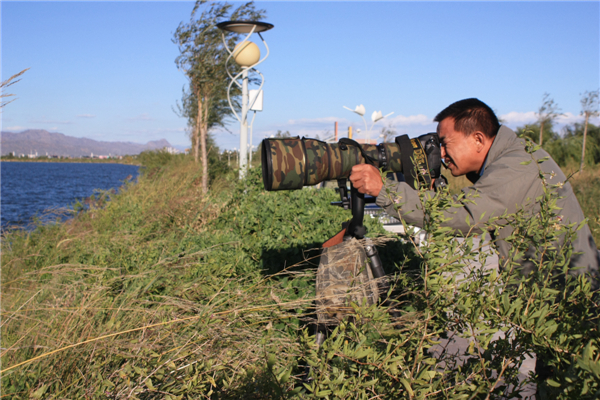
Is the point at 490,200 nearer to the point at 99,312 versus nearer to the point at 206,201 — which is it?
the point at 99,312

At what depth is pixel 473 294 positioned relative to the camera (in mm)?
1297

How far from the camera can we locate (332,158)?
6.39ft

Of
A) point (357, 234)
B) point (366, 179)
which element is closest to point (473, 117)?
point (366, 179)

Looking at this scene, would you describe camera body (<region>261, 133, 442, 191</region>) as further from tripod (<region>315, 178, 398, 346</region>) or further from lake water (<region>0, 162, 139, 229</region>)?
lake water (<region>0, 162, 139, 229</region>)

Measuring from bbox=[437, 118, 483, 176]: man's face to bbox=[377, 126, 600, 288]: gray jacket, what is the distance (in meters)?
0.13

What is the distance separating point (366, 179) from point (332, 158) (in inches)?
8.6

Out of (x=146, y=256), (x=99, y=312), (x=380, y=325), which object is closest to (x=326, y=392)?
(x=380, y=325)

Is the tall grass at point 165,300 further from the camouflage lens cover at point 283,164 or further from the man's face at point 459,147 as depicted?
the man's face at point 459,147

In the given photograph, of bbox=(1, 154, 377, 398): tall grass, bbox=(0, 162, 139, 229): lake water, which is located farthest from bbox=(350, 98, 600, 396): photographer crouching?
bbox=(0, 162, 139, 229): lake water

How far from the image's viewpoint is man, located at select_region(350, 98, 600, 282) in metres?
1.59

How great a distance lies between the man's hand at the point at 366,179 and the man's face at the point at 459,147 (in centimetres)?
44

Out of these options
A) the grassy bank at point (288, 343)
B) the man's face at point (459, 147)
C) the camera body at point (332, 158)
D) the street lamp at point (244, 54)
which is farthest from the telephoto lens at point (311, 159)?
the street lamp at point (244, 54)

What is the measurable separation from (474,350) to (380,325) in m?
0.29

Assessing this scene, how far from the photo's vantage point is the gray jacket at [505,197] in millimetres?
1570
